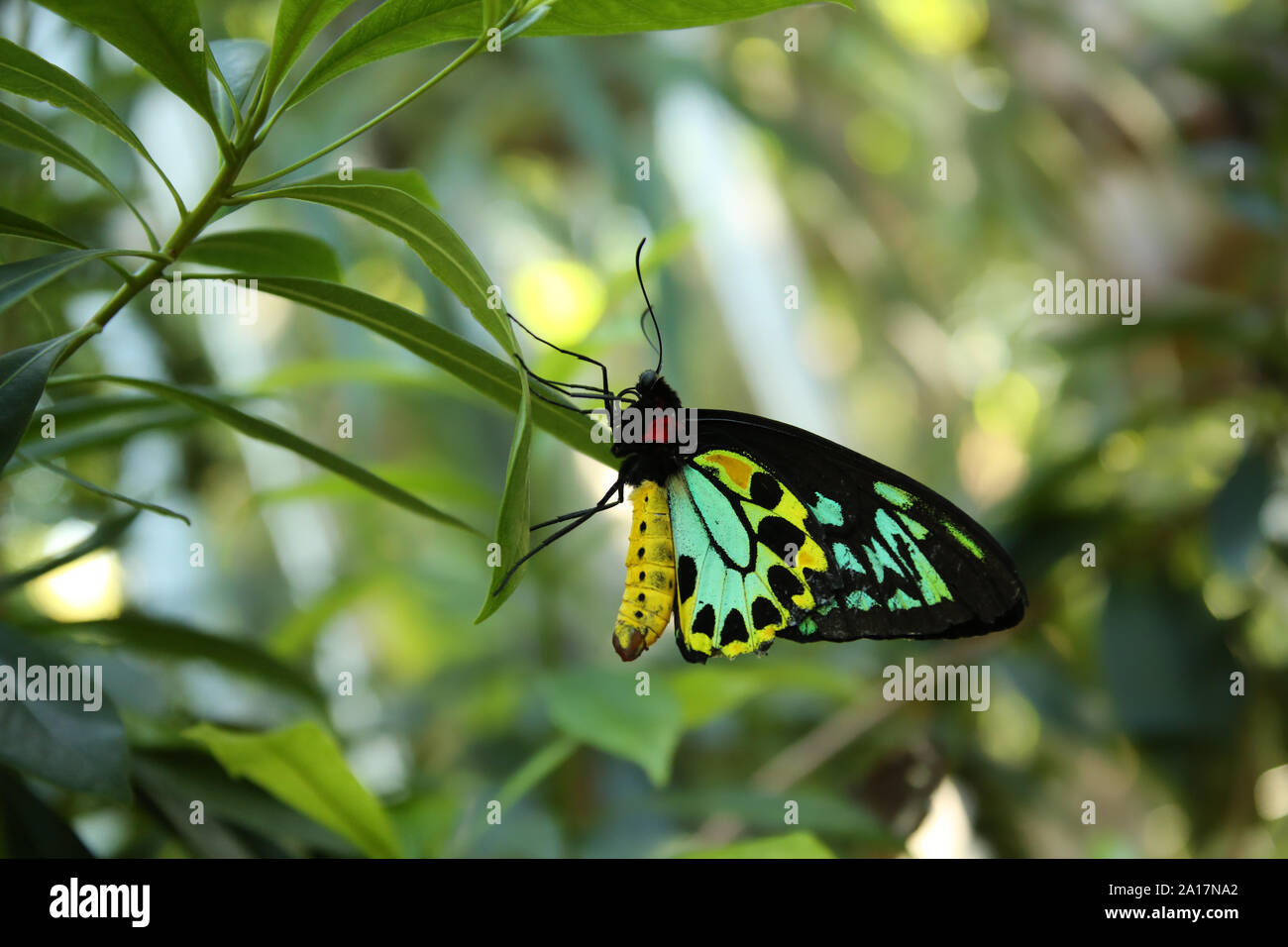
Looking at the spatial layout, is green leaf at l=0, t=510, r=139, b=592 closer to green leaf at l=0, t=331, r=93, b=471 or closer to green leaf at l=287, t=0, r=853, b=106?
green leaf at l=0, t=331, r=93, b=471

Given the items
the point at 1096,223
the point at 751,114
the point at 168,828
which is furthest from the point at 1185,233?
the point at 168,828

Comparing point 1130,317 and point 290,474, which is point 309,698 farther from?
point 1130,317

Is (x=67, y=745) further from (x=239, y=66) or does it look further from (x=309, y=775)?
(x=239, y=66)

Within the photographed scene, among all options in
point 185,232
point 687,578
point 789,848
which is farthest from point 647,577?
point 185,232

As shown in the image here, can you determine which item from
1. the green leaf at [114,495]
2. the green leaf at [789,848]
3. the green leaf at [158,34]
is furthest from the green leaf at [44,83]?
the green leaf at [789,848]

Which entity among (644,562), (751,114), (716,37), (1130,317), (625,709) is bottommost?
(625,709)

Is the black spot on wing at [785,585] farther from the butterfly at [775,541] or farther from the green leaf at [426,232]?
the green leaf at [426,232]
